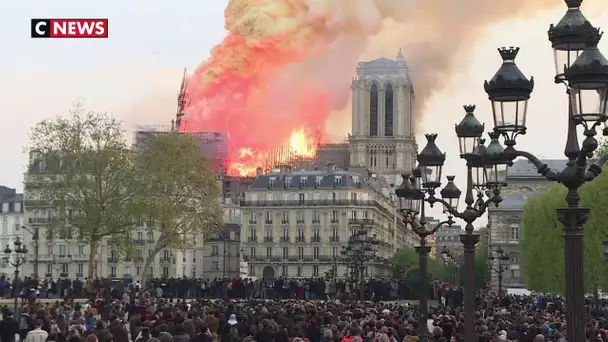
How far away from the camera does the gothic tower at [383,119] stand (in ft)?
576

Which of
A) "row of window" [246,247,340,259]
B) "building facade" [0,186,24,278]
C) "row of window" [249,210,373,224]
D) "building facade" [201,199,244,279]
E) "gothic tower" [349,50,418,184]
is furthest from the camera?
"gothic tower" [349,50,418,184]

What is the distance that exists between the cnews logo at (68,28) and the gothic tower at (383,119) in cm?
12744

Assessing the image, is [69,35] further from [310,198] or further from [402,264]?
[402,264]

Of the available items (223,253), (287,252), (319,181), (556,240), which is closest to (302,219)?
(287,252)

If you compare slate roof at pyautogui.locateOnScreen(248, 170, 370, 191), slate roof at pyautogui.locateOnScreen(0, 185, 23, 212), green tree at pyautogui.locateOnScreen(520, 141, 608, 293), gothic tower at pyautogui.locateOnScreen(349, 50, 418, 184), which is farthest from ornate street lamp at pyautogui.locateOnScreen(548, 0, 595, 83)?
gothic tower at pyautogui.locateOnScreen(349, 50, 418, 184)

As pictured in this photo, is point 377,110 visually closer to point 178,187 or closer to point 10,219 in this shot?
point 10,219

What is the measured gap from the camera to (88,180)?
78.8 metres

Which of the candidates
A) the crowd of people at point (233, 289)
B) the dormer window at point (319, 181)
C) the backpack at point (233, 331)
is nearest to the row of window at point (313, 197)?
the dormer window at point (319, 181)

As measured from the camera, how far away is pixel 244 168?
165 meters

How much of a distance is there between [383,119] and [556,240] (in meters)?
106

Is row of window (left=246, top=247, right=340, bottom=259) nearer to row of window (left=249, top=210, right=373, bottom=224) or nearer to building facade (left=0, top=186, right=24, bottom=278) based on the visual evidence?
row of window (left=249, top=210, right=373, bottom=224)

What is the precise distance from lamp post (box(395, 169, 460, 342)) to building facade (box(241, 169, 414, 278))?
9405 cm

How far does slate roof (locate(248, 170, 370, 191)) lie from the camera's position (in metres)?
126

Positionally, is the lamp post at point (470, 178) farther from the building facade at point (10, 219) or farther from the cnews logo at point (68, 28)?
the building facade at point (10, 219)
